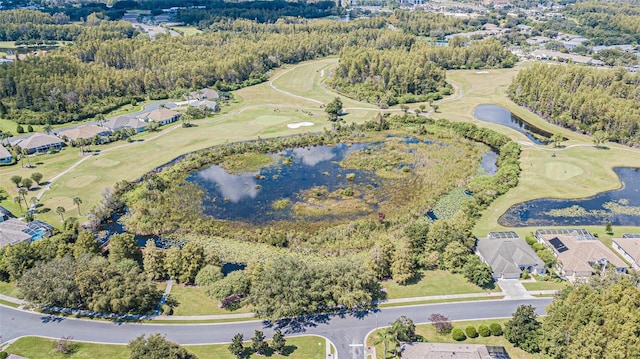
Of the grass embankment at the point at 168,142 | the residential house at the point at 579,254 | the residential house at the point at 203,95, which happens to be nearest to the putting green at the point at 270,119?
the grass embankment at the point at 168,142

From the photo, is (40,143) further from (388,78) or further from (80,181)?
(388,78)

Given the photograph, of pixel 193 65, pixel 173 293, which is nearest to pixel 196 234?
pixel 173 293

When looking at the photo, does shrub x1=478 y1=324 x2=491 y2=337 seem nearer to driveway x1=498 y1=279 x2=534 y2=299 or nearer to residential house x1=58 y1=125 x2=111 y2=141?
driveway x1=498 y1=279 x2=534 y2=299

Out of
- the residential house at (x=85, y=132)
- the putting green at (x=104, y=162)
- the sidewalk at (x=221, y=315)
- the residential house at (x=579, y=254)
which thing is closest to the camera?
the sidewalk at (x=221, y=315)

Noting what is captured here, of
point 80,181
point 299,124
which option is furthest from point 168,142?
point 299,124

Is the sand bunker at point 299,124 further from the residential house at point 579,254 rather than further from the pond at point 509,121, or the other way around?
the residential house at point 579,254

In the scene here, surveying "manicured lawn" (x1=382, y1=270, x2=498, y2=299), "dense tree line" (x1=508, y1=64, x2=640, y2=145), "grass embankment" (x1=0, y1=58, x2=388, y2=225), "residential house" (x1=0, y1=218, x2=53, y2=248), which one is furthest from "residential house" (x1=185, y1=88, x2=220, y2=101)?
"manicured lawn" (x1=382, y1=270, x2=498, y2=299)

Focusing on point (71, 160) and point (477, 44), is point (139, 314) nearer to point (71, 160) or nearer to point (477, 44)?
point (71, 160)
